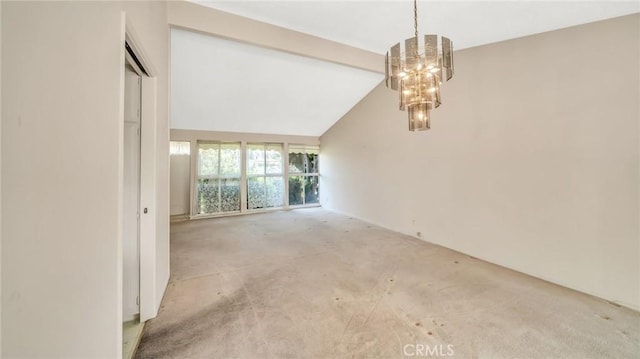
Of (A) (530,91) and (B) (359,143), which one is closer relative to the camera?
(A) (530,91)

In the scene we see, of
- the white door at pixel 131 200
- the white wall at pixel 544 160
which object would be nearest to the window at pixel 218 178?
the white door at pixel 131 200

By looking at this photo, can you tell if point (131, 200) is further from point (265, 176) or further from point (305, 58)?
point (265, 176)

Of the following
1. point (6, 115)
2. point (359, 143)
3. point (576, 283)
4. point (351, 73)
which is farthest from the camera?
point (359, 143)

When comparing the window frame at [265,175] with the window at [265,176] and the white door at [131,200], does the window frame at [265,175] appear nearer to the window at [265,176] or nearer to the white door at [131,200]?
the window at [265,176]

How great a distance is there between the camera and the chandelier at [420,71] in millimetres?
1827

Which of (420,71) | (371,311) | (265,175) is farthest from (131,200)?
(265,175)

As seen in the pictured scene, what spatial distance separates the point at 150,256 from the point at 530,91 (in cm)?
461

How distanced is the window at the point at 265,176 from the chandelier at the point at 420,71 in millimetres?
5564

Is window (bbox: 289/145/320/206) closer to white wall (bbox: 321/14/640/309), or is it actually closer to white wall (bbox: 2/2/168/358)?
white wall (bbox: 321/14/640/309)

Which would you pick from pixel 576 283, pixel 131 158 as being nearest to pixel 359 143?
pixel 576 283

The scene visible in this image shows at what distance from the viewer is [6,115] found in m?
0.67

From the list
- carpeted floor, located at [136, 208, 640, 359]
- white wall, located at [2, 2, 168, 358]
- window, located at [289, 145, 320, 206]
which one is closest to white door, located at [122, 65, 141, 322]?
carpeted floor, located at [136, 208, 640, 359]

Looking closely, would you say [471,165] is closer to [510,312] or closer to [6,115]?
[510,312]

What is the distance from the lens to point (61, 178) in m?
0.87
